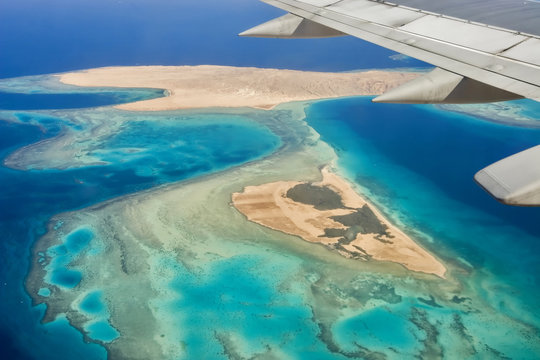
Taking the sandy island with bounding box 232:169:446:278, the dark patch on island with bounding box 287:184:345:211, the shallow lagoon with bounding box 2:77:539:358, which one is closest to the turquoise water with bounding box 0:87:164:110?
the shallow lagoon with bounding box 2:77:539:358

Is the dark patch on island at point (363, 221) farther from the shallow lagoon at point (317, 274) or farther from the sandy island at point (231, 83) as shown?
the sandy island at point (231, 83)

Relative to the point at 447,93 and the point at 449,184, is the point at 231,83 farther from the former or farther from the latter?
the point at 447,93

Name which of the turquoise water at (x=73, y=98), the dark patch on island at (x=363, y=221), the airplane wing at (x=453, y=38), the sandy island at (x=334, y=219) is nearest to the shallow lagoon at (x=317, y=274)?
the sandy island at (x=334, y=219)

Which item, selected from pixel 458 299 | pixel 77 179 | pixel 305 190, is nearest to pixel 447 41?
pixel 458 299

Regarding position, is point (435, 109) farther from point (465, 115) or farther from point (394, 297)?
point (394, 297)

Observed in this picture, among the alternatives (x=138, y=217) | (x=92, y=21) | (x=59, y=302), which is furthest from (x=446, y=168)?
(x=92, y=21)

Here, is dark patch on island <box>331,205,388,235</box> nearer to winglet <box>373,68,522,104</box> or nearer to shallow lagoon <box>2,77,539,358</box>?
shallow lagoon <box>2,77,539,358</box>
